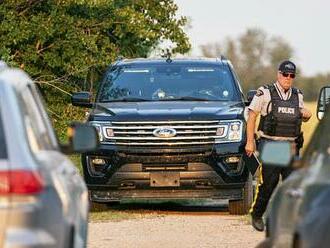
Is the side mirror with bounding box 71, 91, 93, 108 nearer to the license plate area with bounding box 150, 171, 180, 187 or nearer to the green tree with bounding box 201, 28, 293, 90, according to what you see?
the license plate area with bounding box 150, 171, 180, 187

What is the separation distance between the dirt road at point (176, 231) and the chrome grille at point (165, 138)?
2.95 ft

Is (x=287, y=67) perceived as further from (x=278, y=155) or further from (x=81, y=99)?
(x=278, y=155)

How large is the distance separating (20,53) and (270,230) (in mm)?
19927

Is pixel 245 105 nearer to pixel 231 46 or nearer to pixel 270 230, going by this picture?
pixel 270 230

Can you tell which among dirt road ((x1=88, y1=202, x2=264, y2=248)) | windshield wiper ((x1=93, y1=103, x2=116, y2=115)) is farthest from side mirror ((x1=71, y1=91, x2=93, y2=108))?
dirt road ((x1=88, y1=202, x2=264, y2=248))

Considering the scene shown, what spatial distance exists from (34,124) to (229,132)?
9396 mm

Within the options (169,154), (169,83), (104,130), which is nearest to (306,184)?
(169,154)

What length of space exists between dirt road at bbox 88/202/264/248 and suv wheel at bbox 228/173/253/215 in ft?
0.45

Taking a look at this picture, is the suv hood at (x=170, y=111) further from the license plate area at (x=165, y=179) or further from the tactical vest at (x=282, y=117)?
the tactical vest at (x=282, y=117)

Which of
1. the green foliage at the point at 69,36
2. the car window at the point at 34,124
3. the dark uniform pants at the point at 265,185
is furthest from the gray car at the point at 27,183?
the green foliage at the point at 69,36

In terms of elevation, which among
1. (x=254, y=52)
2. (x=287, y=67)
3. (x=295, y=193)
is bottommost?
(x=254, y=52)

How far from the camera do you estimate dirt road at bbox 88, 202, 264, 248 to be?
46.0 feet

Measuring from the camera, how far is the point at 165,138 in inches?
672

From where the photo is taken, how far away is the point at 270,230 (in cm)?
867
